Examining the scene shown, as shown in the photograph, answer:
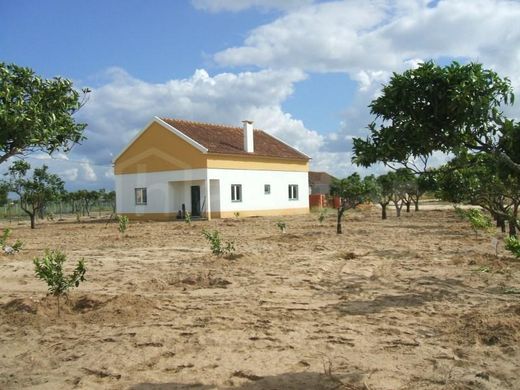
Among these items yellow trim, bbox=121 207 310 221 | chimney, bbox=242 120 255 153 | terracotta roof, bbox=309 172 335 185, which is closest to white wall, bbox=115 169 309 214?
yellow trim, bbox=121 207 310 221

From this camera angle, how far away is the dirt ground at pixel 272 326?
5312 millimetres

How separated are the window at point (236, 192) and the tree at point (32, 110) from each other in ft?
75.7

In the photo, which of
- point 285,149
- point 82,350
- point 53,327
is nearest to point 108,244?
point 53,327

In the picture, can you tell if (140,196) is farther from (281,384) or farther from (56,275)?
(281,384)

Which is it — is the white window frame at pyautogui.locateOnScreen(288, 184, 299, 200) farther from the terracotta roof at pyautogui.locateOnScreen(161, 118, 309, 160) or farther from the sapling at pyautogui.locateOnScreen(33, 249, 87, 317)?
the sapling at pyautogui.locateOnScreen(33, 249, 87, 317)

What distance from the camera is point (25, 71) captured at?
30.0 ft

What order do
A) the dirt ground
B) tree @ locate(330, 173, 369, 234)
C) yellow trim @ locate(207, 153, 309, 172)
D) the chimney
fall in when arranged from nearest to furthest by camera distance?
1. the dirt ground
2. tree @ locate(330, 173, 369, 234)
3. yellow trim @ locate(207, 153, 309, 172)
4. the chimney

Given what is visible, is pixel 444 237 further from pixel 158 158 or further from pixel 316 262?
pixel 158 158

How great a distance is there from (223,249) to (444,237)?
26.0 feet

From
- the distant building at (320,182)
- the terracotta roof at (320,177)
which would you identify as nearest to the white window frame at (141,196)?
the distant building at (320,182)

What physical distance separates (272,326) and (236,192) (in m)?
26.8

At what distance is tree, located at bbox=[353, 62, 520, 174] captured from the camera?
549cm

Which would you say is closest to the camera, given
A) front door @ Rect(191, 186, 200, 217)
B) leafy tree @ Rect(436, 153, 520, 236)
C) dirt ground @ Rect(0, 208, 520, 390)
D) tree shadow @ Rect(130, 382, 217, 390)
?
tree shadow @ Rect(130, 382, 217, 390)

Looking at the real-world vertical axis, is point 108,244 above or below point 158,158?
below
